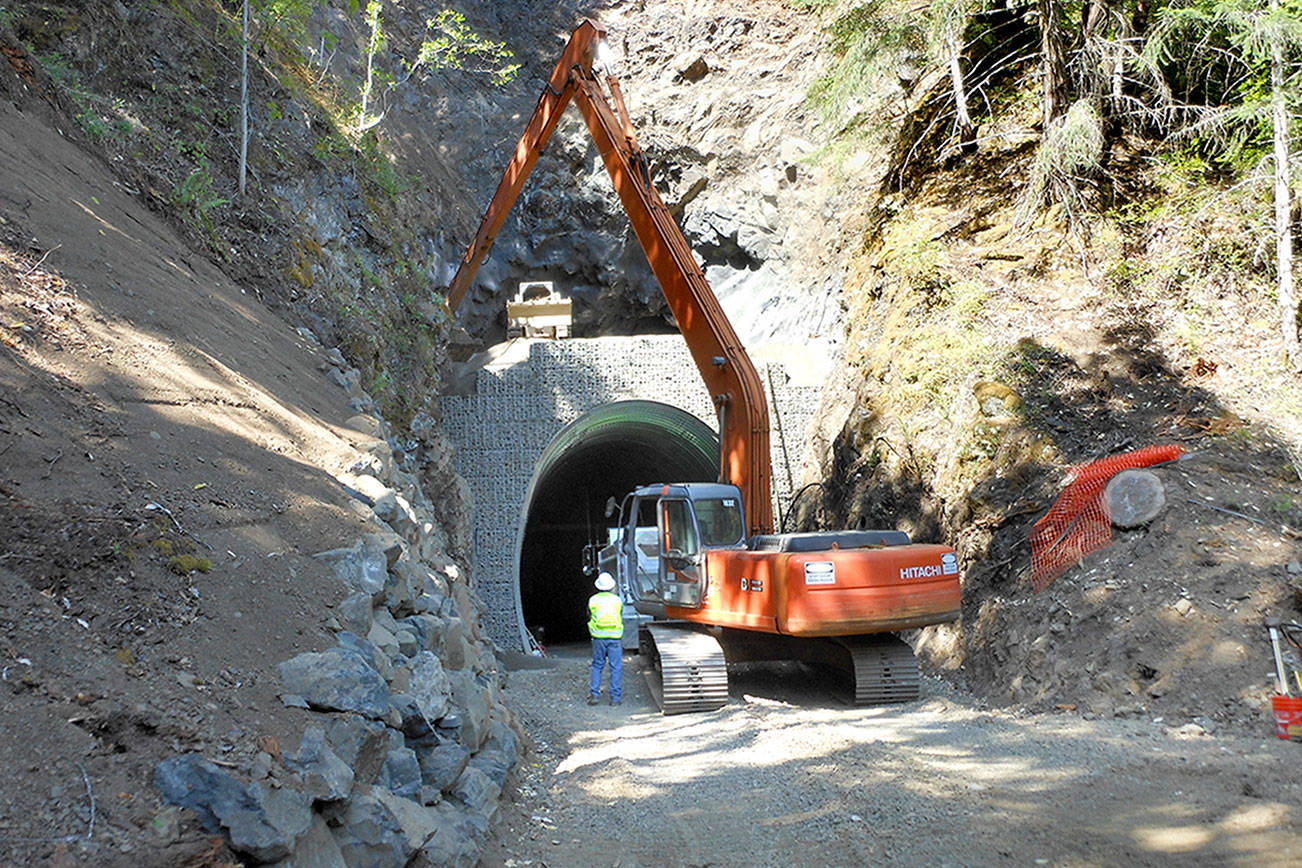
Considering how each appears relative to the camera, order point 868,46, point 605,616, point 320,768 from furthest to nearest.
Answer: point 868,46
point 605,616
point 320,768

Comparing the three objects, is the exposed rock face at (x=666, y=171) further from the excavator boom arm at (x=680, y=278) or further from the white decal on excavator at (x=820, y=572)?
the white decal on excavator at (x=820, y=572)

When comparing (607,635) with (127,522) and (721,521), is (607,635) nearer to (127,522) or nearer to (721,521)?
(721,521)

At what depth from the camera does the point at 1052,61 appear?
446 inches

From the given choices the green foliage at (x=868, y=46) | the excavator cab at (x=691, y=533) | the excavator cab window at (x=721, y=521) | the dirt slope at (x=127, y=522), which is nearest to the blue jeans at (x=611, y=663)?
the excavator cab at (x=691, y=533)

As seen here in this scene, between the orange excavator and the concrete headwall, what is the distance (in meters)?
3.46

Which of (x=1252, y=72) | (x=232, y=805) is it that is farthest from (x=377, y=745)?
(x=1252, y=72)

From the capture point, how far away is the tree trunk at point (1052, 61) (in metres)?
11.3

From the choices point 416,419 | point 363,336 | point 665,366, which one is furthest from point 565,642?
point 363,336

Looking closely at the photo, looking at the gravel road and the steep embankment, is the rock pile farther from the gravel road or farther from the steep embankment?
the gravel road

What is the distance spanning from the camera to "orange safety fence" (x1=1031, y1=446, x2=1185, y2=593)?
295 inches

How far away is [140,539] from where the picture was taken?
3387 millimetres

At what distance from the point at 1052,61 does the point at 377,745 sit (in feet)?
38.2

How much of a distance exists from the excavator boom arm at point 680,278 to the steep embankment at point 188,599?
3598mm

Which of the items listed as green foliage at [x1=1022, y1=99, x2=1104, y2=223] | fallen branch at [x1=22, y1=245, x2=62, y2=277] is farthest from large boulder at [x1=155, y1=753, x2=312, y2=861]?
green foliage at [x1=1022, y1=99, x2=1104, y2=223]
